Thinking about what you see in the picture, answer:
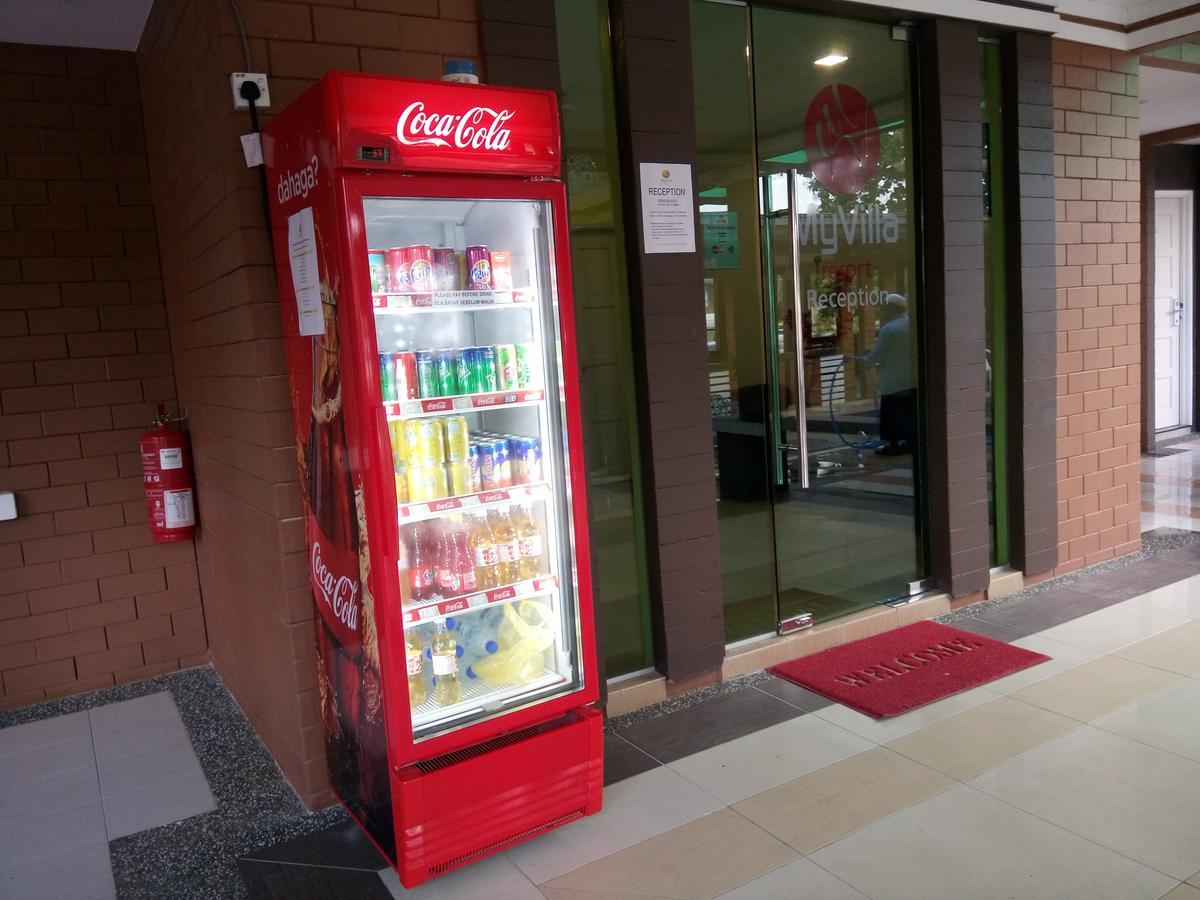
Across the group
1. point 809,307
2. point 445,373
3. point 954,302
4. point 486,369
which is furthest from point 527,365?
point 954,302

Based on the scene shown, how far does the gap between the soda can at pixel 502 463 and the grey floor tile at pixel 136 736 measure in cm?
193

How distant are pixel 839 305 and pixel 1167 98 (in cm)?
481

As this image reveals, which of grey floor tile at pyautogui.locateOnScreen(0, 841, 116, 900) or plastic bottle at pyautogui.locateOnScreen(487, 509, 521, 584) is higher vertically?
plastic bottle at pyautogui.locateOnScreen(487, 509, 521, 584)

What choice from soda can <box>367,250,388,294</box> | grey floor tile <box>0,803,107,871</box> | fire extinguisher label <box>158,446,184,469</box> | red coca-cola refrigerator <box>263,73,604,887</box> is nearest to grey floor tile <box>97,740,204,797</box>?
grey floor tile <box>0,803,107,871</box>

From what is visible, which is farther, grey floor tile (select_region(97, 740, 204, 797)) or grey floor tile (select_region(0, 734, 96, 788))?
grey floor tile (select_region(0, 734, 96, 788))

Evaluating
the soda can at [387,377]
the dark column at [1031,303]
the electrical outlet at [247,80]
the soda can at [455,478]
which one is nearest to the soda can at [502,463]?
the soda can at [455,478]

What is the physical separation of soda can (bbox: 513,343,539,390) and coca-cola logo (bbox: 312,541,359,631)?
76 cm

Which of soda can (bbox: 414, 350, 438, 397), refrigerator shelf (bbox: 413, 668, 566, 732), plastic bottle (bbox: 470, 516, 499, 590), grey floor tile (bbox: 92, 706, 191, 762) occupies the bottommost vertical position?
grey floor tile (bbox: 92, 706, 191, 762)

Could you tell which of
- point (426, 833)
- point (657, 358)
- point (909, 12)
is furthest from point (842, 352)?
point (426, 833)

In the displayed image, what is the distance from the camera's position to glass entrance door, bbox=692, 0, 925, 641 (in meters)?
3.99

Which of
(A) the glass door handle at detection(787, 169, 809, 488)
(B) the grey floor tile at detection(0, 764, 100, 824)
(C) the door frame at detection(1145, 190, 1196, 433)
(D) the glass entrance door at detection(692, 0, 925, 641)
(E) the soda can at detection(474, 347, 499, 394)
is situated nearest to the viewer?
(E) the soda can at detection(474, 347, 499, 394)

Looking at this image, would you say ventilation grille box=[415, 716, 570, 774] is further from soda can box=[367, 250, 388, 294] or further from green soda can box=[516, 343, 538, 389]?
soda can box=[367, 250, 388, 294]

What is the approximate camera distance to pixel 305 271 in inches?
103

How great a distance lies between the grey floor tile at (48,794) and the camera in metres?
3.21
